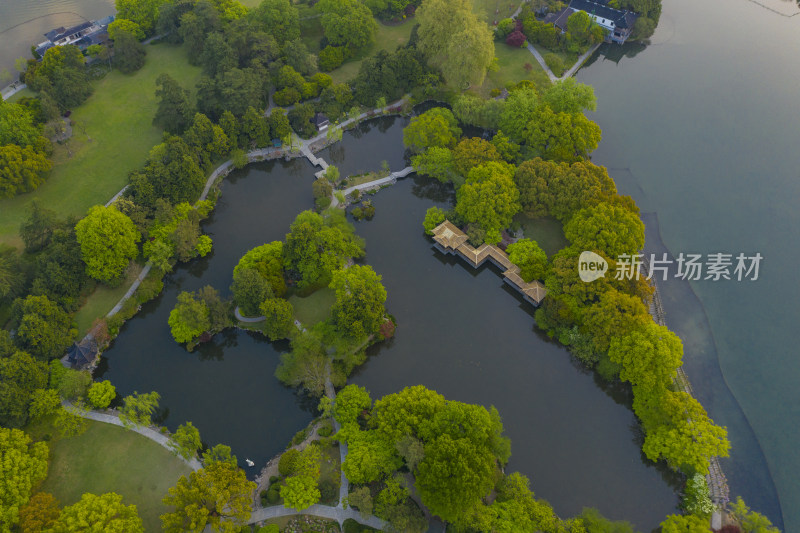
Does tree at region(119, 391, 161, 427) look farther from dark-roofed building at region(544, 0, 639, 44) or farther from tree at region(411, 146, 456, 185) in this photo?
dark-roofed building at region(544, 0, 639, 44)

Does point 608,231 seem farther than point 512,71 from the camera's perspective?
No

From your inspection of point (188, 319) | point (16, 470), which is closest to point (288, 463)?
point (188, 319)

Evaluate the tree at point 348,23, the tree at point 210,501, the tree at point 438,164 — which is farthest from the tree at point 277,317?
the tree at point 348,23

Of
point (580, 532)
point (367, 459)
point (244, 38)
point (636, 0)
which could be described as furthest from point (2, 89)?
point (636, 0)

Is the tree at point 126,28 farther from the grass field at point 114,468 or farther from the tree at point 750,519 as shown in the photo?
the tree at point 750,519

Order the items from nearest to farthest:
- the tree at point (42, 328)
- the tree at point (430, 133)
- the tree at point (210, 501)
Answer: the tree at point (210, 501) < the tree at point (42, 328) < the tree at point (430, 133)

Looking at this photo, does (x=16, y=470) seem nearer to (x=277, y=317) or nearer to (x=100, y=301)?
(x=100, y=301)

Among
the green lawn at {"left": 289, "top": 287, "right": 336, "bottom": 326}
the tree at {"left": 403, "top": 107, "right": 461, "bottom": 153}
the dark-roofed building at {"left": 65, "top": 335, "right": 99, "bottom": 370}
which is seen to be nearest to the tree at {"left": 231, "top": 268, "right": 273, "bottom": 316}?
the green lawn at {"left": 289, "top": 287, "right": 336, "bottom": 326}
